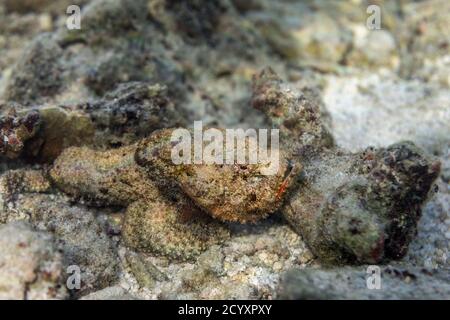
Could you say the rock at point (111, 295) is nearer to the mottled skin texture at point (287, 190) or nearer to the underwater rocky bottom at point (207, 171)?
the underwater rocky bottom at point (207, 171)

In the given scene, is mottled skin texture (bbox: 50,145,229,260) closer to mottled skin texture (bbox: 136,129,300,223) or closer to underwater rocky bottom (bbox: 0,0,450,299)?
underwater rocky bottom (bbox: 0,0,450,299)

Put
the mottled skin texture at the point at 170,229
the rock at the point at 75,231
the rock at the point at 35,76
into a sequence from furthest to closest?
the rock at the point at 35,76
the mottled skin texture at the point at 170,229
the rock at the point at 75,231

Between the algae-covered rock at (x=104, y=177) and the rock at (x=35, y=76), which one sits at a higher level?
the rock at (x=35, y=76)

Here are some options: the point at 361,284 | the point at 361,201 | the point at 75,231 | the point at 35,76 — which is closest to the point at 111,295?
the point at 75,231

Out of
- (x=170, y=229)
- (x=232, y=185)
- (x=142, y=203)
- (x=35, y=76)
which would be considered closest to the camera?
(x=232, y=185)

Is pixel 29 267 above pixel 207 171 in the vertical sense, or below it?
below

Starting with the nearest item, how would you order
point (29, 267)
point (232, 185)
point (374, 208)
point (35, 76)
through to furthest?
point (29, 267)
point (374, 208)
point (232, 185)
point (35, 76)

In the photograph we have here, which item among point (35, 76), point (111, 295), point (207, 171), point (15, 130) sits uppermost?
point (35, 76)

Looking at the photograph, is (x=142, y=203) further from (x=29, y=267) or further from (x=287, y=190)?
(x=287, y=190)

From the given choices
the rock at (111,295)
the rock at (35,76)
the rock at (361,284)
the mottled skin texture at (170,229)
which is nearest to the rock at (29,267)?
the rock at (111,295)
